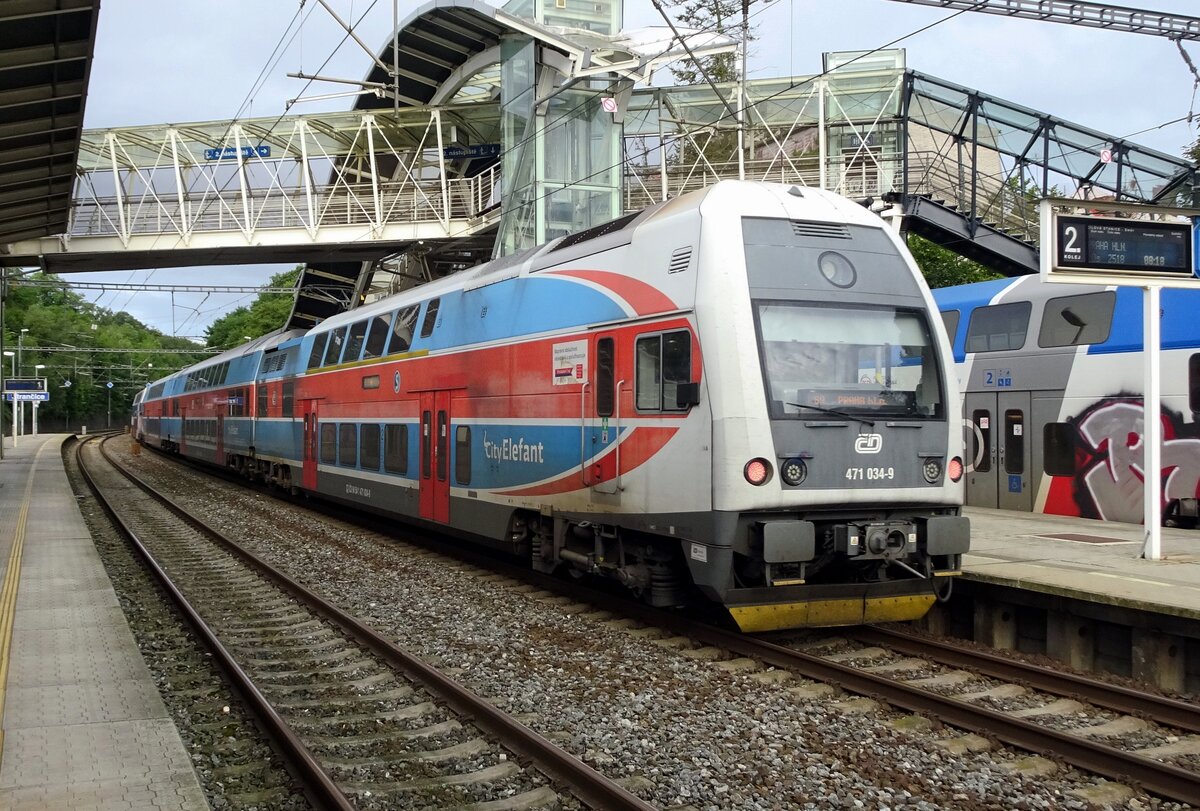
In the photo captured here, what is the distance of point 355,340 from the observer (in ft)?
55.4

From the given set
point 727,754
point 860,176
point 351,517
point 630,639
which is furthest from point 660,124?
point 727,754

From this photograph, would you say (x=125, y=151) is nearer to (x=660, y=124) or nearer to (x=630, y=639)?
(x=660, y=124)

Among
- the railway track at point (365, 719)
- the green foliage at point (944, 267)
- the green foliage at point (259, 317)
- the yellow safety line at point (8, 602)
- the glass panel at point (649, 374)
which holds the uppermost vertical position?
the green foliage at point (259, 317)

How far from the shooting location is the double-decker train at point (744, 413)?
7.69 m

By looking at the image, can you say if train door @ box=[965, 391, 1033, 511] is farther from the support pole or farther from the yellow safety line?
the yellow safety line

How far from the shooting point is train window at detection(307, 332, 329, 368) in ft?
61.6

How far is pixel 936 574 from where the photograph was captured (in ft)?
27.2

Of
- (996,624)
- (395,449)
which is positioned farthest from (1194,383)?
(395,449)

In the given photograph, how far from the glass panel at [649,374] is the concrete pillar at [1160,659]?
4.14 meters

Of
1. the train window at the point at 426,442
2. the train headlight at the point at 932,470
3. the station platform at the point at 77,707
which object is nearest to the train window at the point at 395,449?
the train window at the point at 426,442

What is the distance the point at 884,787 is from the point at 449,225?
988 inches

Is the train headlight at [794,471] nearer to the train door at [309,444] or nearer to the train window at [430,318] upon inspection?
the train window at [430,318]

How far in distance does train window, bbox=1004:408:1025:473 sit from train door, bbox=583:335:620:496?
8.87 meters

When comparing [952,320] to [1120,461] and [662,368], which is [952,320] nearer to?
[1120,461]
